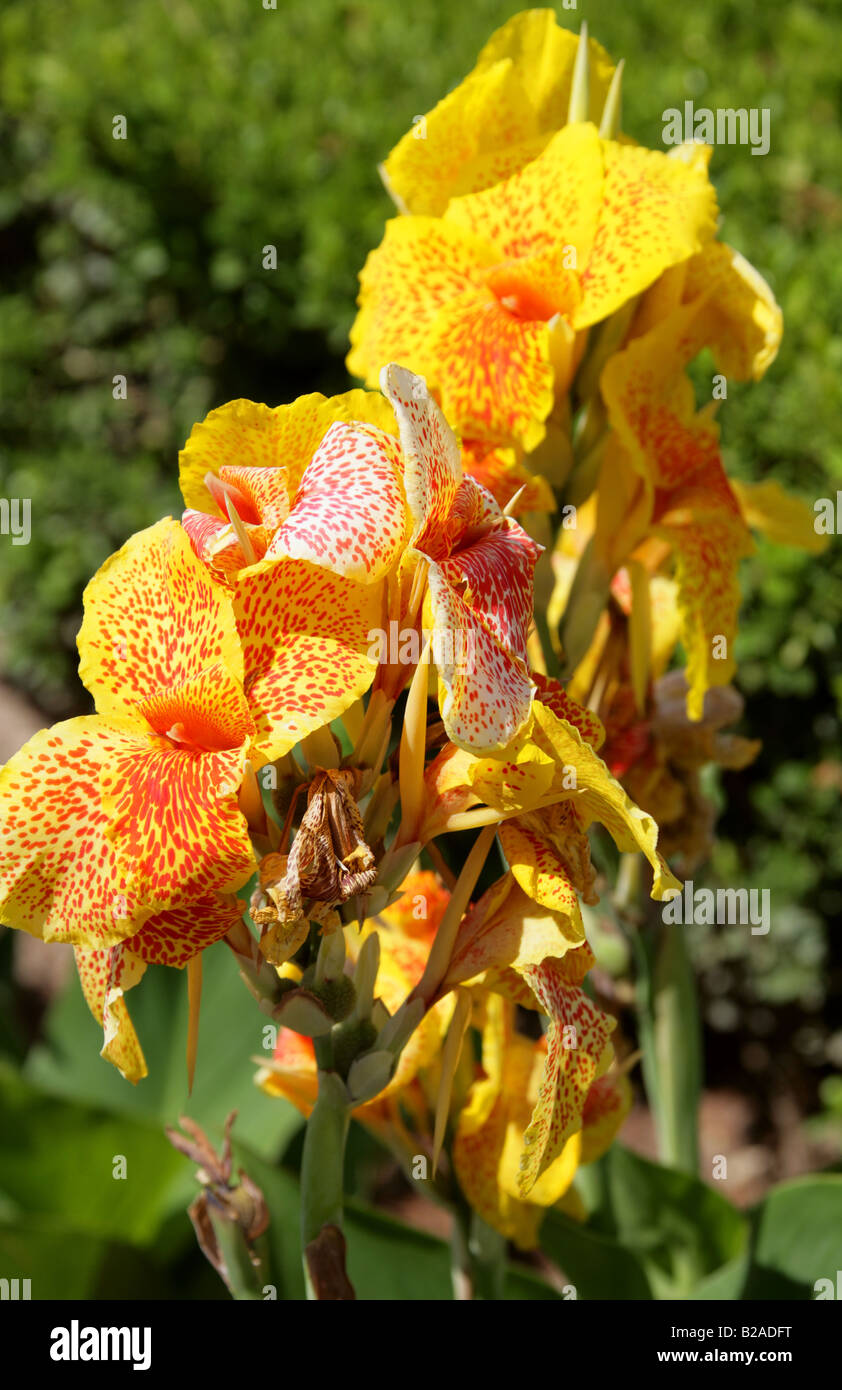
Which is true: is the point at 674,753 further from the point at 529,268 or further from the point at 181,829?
the point at 181,829

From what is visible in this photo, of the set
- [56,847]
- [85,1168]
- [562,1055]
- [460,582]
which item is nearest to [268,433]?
[460,582]

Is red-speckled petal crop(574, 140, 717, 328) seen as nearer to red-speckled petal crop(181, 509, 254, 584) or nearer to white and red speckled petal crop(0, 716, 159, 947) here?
red-speckled petal crop(181, 509, 254, 584)

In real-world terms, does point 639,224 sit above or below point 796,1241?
above


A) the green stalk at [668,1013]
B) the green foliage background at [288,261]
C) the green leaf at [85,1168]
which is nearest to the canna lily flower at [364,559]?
the green stalk at [668,1013]

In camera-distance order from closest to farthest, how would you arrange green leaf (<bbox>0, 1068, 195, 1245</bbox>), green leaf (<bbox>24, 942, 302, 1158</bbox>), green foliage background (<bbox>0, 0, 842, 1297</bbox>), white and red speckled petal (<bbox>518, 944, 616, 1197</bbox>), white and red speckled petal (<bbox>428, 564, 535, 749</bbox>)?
1. white and red speckled petal (<bbox>428, 564, 535, 749</bbox>)
2. white and red speckled petal (<bbox>518, 944, 616, 1197</bbox>)
3. green leaf (<bbox>0, 1068, 195, 1245</bbox>)
4. green leaf (<bbox>24, 942, 302, 1158</bbox>)
5. green foliage background (<bbox>0, 0, 842, 1297</bbox>)

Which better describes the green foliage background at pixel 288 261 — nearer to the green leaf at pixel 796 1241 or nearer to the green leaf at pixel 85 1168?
the green leaf at pixel 85 1168

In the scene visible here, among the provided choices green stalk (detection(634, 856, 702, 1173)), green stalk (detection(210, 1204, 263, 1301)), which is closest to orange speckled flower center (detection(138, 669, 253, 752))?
green stalk (detection(210, 1204, 263, 1301))
